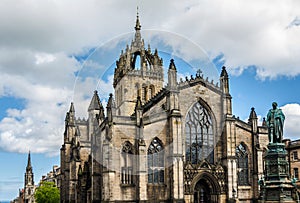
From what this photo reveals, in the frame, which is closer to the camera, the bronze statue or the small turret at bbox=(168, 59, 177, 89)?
the bronze statue

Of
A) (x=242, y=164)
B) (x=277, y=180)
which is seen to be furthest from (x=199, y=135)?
(x=277, y=180)

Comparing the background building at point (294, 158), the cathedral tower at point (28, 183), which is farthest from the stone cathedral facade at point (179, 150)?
the cathedral tower at point (28, 183)

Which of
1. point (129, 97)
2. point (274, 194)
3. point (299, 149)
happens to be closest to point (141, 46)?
point (129, 97)

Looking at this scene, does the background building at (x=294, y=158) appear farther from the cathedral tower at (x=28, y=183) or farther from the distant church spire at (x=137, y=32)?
the cathedral tower at (x=28, y=183)

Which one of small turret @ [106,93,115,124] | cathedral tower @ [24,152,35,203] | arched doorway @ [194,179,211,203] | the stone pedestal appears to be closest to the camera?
the stone pedestal

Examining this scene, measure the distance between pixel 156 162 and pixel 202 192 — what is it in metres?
7.17

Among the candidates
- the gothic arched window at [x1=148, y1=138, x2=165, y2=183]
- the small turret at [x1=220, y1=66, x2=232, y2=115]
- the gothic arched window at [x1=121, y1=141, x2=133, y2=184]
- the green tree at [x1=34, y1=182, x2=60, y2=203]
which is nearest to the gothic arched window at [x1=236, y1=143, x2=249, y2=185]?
the small turret at [x1=220, y1=66, x2=232, y2=115]

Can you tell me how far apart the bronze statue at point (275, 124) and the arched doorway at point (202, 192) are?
21.7 m

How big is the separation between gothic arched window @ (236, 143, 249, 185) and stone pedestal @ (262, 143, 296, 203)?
23.9 m

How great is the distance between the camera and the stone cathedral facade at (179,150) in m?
43.6

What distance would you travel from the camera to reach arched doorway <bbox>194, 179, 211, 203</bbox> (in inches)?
1848

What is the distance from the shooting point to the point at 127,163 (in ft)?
145

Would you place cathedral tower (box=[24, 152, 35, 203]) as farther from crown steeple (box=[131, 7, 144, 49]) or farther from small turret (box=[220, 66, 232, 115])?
small turret (box=[220, 66, 232, 115])

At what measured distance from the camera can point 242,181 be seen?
49.1 m
